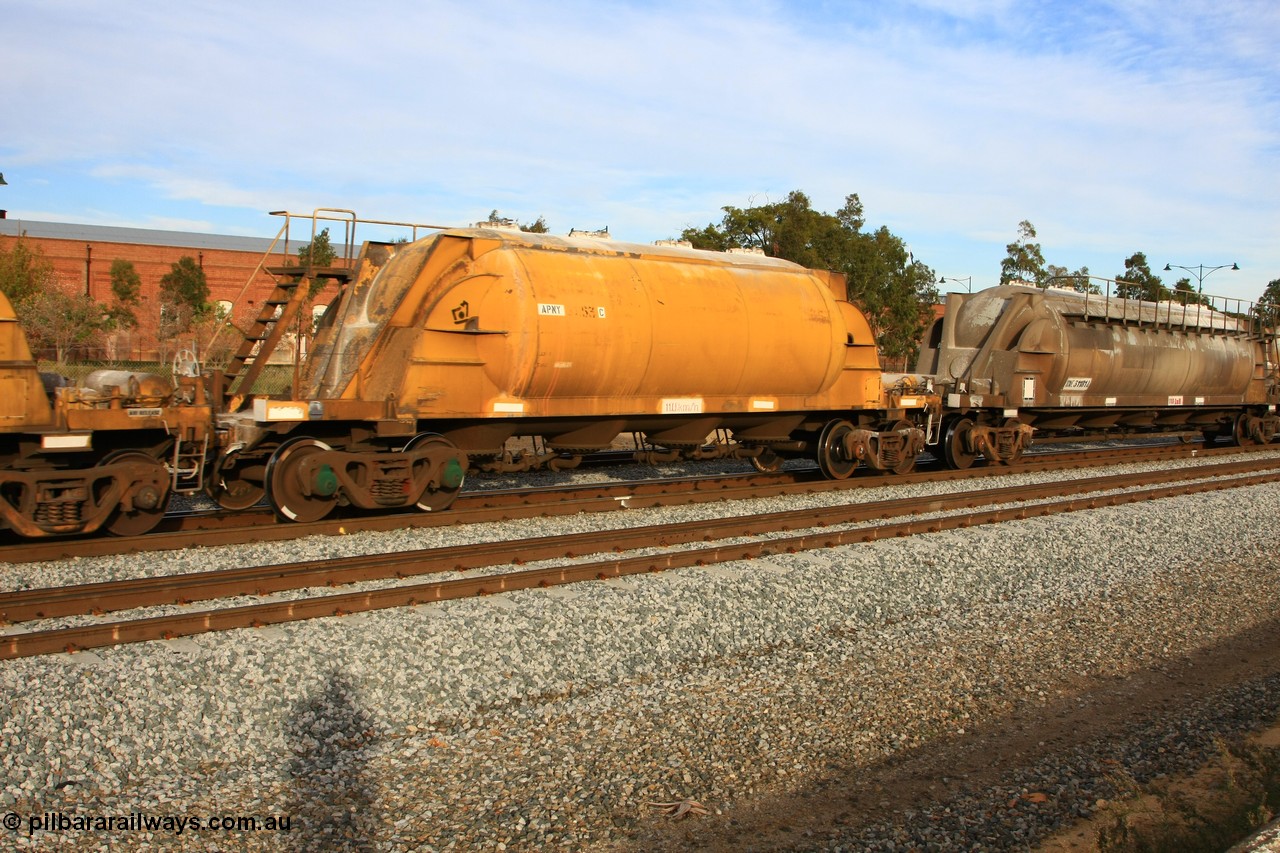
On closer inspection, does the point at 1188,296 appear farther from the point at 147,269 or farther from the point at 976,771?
the point at 147,269

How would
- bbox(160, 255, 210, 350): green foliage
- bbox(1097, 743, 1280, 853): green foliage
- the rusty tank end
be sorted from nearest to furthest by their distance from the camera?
bbox(1097, 743, 1280, 853): green foliage < the rusty tank end < bbox(160, 255, 210, 350): green foliage

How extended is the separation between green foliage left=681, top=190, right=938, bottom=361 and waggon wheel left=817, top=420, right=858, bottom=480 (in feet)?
72.6

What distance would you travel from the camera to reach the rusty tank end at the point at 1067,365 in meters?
18.3

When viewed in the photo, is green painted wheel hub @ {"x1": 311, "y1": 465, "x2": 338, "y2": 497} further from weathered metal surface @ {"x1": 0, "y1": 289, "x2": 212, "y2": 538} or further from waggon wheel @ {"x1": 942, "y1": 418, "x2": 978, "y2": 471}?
waggon wheel @ {"x1": 942, "y1": 418, "x2": 978, "y2": 471}

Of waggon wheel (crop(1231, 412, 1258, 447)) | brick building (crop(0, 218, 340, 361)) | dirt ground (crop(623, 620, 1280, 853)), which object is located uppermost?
A: brick building (crop(0, 218, 340, 361))

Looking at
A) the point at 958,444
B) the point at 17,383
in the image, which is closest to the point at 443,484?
the point at 17,383

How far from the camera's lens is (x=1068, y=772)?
5535 millimetres

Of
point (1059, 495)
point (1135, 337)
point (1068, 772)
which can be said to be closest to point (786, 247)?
point (1135, 337)

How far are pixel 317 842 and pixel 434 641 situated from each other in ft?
7.22

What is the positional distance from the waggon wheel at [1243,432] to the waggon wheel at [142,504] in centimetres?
2489

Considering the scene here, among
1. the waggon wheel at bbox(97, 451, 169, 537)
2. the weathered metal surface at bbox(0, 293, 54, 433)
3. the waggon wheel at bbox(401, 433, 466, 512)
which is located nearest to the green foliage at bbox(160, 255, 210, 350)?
the waggon wheel at bbox(401, 433, 466, 512)

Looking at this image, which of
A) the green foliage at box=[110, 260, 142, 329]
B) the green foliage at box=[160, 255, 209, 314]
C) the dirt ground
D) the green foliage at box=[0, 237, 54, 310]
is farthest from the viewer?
the green foliage at box=[110, 260, 142, 329]

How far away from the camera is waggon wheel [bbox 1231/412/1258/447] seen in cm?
2512

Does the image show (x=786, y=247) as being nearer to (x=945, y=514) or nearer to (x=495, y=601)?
(x=945, y=514)
